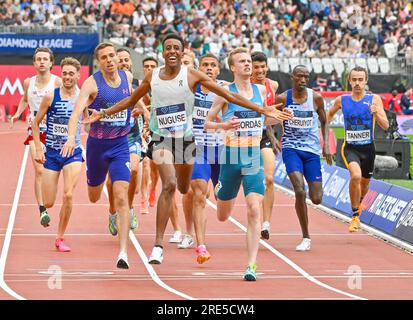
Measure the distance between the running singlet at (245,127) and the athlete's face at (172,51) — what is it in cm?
Result: 68

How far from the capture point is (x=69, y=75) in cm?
1522

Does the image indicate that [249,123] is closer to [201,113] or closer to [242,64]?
[242,64]

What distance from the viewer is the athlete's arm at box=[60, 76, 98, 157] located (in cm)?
1296

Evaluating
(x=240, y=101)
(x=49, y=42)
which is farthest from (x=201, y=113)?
(x=49, y=42)

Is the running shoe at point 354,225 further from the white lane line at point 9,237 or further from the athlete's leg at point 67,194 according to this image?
the white lane line at point 9,237

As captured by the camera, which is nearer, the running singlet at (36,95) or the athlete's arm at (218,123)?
the athlete's arm at (218,123)

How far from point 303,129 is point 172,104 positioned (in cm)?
337

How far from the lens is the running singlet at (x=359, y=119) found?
57.0ft

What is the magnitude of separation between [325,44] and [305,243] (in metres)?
30.2

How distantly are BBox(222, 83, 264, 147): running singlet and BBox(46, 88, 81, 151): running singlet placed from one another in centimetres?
268

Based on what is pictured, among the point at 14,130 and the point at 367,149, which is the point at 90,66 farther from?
the point at 367,149

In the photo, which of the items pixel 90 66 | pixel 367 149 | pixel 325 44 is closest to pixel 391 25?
pixel 325 44

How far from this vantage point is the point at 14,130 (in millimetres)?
37156

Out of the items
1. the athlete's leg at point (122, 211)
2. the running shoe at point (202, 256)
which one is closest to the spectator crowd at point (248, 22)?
the athlete's leg at point (122, 211)
